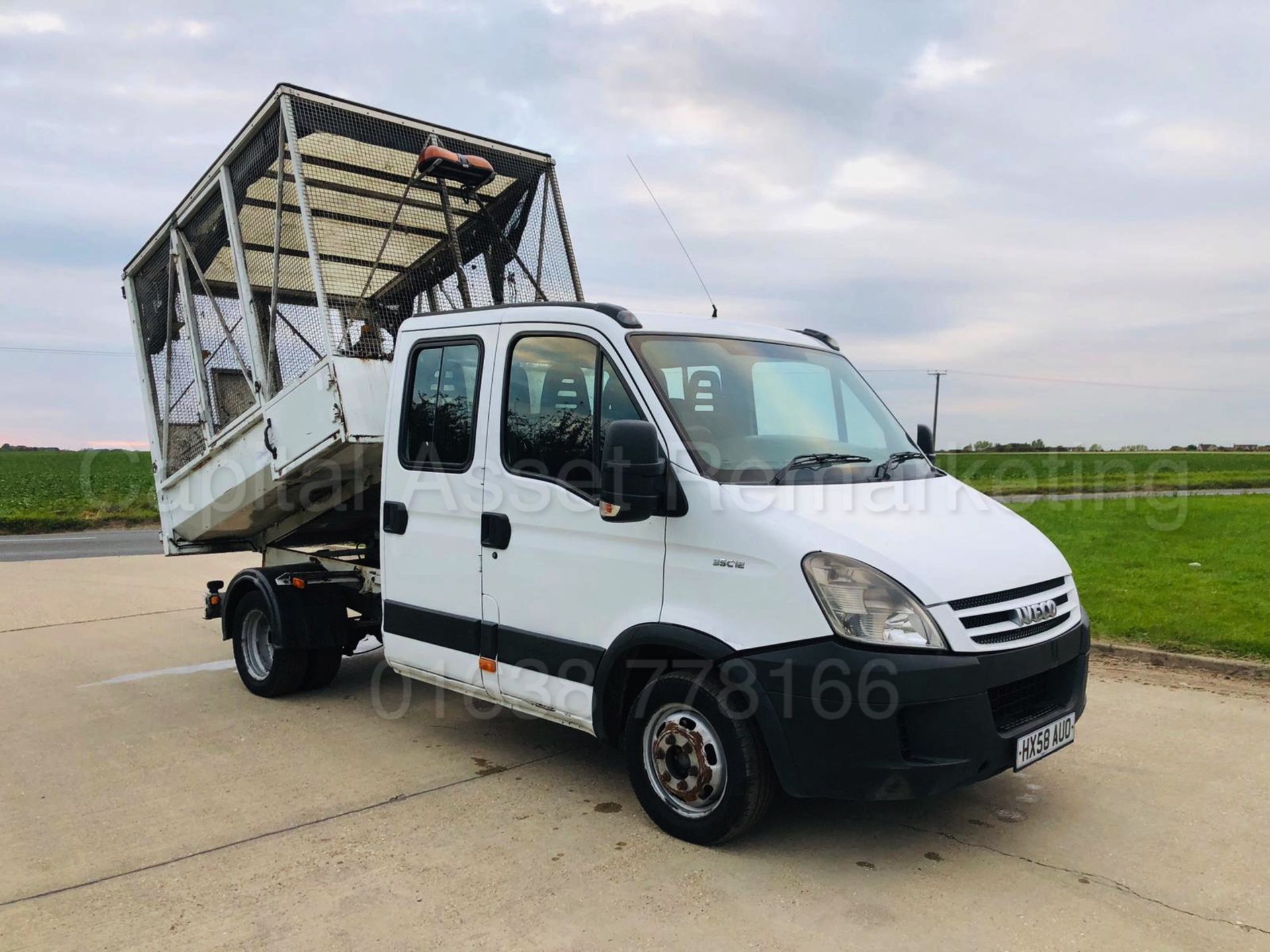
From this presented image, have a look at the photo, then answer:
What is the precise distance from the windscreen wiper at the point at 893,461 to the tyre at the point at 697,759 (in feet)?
4.08

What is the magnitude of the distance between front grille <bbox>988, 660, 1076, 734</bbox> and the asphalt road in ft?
48.0

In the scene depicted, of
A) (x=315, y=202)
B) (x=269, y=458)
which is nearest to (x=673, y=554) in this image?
(x=269, y=458)

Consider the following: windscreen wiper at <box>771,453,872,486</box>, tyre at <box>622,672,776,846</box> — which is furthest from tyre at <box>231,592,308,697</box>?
windscreen wiper at <box>771,453,872,486</box>

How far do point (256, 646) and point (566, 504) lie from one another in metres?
3.53

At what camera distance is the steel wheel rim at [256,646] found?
6.77m

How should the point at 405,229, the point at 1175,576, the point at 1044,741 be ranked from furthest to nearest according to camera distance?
the point at 1175,576, the point at 405,229, the point at 1044,741

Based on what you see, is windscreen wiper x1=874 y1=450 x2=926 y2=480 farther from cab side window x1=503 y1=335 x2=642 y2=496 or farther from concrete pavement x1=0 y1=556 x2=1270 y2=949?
concrete pavement x1=0 y1=556 x2=1270 y2=949

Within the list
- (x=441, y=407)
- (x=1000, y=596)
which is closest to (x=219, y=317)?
(x=441, y=407)

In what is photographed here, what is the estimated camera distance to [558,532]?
4492mm

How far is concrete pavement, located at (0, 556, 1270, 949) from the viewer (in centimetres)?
348

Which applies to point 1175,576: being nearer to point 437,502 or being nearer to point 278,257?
point 437,502

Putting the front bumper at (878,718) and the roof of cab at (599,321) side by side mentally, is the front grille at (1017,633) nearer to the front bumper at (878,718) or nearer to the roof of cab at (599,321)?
the front bumper at (878,718)

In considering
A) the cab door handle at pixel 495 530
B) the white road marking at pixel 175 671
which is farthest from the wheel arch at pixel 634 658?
the white road marking at pixel 175 671

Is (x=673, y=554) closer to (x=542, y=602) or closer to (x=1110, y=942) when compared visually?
(x=542, y=602)
